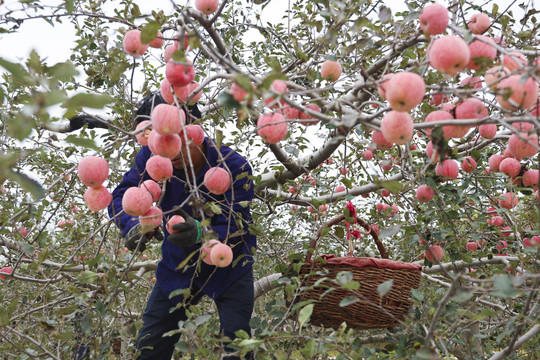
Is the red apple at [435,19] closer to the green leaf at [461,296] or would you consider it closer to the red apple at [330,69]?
the red apple at [330,69]

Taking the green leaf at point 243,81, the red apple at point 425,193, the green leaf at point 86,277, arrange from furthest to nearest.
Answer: the red apple at point 425,193, the green leaf at point 86,277, the green leaf at point 243,81

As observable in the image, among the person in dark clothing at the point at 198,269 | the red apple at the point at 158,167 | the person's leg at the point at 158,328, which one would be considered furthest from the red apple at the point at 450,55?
the person's leg at the point at 158,328

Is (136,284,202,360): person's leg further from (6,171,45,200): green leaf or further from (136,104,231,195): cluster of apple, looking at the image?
(6,171,45,200): green leaf

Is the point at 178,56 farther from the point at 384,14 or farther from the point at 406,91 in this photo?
the point at 384,14

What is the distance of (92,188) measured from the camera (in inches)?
44.8

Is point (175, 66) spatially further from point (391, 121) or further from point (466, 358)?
point (466, 358)

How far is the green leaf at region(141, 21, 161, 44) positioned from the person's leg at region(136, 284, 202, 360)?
134 cm

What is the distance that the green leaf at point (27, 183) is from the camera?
0.59m

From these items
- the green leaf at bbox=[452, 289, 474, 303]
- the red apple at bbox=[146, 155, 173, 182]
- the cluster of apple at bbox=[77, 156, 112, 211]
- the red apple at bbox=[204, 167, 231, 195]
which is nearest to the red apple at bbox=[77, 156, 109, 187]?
the cluster of apple at bbox=[77, 156, 112, 211]

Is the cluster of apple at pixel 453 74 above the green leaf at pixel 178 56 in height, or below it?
below

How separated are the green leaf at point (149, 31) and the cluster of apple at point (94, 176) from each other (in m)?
0.39

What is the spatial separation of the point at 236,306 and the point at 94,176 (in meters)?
0.97

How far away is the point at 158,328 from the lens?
189 centimetres

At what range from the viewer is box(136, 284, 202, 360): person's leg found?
1866 mm
